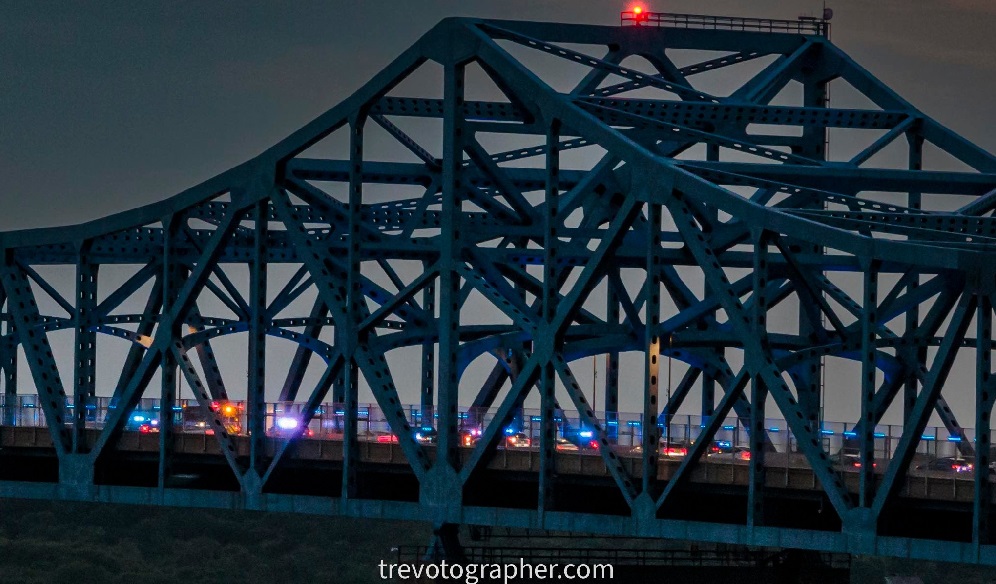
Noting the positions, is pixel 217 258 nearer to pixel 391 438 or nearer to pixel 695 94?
pixel 391 438

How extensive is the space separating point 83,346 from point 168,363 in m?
5.79

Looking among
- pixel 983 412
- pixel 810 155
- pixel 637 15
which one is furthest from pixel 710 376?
pixel 983 412

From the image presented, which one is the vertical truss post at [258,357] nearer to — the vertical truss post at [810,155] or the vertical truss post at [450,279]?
the vertical truss post at [450,279]

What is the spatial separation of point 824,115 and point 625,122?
6.09 meters

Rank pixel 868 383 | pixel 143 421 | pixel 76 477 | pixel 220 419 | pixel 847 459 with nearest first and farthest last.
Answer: pixel 868 383 → pixel 847 459 → pixel 220 419 → pixel 76 477 → pixel 143 421

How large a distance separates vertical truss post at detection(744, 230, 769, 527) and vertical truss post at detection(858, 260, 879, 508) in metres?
3.28

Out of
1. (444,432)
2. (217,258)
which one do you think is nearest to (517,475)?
(444,432)

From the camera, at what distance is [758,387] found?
69.6 meters

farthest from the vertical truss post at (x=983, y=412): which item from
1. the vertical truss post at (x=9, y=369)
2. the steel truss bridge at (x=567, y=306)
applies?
the vertical truss post at (x=9, y=369)

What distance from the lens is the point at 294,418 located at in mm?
86562

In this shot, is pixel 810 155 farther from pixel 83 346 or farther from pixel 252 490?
pixel 83 346

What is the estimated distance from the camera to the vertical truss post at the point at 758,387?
69.4m

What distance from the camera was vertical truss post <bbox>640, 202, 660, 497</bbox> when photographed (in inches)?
2906

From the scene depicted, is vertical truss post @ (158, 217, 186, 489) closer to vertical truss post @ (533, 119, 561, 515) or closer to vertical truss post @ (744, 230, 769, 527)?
vertical truss post @ (533, 119, 561, 515)
